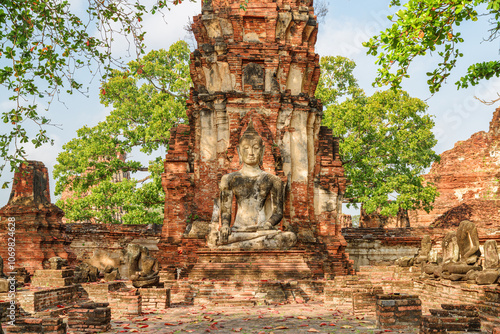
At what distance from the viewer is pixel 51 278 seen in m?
13.4

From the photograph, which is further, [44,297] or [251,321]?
[44,297]

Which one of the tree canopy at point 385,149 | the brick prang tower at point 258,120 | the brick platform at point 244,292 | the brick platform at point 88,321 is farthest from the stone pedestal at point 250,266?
the tree canopy at point 385,149

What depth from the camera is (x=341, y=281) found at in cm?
1241

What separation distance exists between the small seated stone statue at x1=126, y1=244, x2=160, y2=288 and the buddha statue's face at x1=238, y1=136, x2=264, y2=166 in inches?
156

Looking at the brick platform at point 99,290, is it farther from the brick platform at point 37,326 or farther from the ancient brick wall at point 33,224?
the brick platform at point 37,326

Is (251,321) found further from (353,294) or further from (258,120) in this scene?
(258,120)

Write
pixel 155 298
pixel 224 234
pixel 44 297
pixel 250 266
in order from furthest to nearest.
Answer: pixel 224 234, pixel 250 266, pixel 44 297, pixel 155 298

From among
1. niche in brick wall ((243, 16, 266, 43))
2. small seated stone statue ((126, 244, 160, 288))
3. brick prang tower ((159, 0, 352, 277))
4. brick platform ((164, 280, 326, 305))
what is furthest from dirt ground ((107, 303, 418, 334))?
niche in brick wall ((243, 16, 266, 43))

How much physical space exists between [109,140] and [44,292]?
14.5m

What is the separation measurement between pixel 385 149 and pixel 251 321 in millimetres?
16678

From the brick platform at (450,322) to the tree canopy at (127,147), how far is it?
17010 mm

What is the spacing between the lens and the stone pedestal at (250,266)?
12617mm

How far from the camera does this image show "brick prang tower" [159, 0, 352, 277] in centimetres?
1600

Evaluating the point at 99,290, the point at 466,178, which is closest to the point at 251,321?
Result: the point at 99,290
